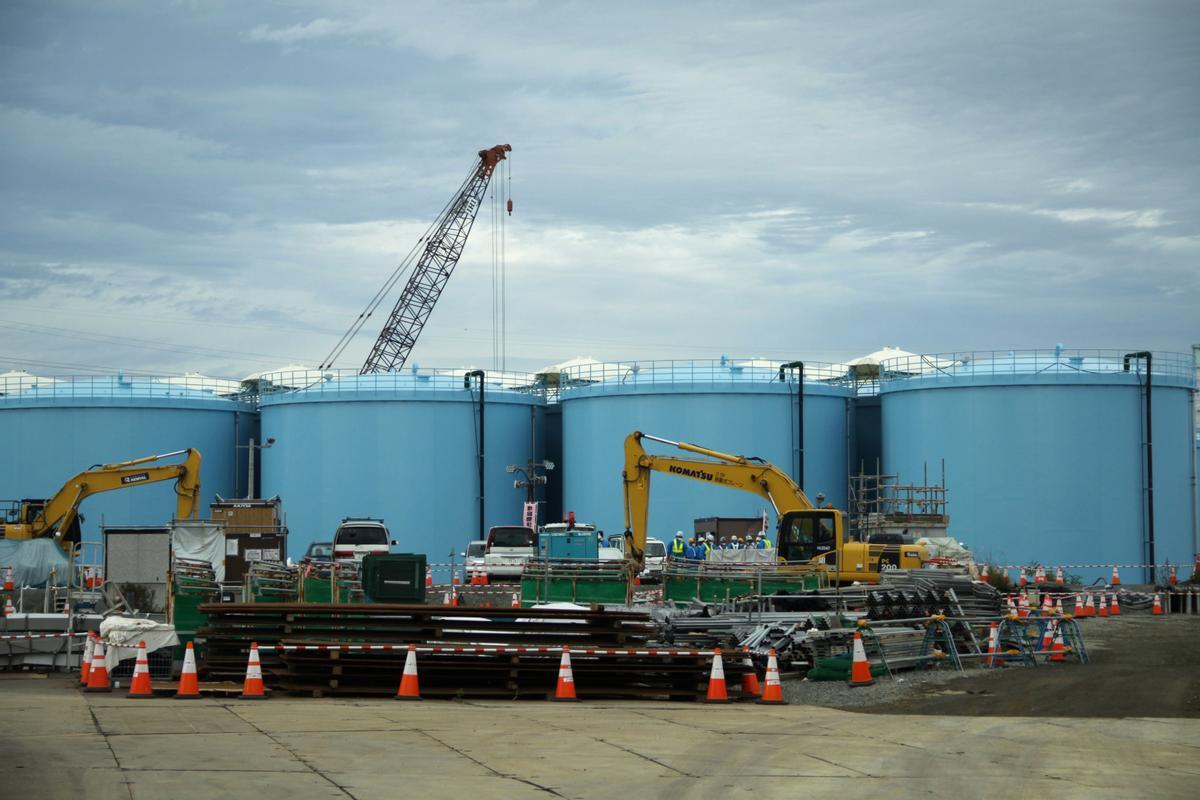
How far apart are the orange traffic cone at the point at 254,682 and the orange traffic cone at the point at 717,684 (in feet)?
20.3

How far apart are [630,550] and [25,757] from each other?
77.3ft

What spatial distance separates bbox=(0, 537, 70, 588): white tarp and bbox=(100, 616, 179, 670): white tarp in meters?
21.3

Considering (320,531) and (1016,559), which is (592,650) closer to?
(1016,559)

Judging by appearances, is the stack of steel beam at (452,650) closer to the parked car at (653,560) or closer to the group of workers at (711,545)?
the parked car at (653,560)

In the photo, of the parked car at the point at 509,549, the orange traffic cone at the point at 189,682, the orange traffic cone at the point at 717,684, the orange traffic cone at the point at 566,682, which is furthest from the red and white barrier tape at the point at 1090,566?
the orange traffic cone at the point at 189,682

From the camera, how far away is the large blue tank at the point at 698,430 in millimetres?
58406

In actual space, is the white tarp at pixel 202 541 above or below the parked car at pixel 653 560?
above

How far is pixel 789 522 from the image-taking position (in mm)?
34344

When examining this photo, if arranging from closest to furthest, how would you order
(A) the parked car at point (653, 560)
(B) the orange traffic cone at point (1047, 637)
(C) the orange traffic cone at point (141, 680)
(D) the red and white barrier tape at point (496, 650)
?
(C) the orange traffic cone at point (141, 680) → (D) the red and white barrier tape at point (496, 650) → (B) the orange traffic cone at point (1047, 637) → (A) the parked car at point (653, 560)

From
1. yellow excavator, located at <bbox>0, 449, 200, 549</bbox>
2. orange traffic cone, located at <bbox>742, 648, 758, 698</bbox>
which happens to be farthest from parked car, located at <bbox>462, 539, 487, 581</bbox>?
orange traffic cone, located at <bbox>742, 648, 758, 698</bbox>

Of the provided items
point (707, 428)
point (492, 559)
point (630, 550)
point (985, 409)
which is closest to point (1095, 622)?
point (630, 550)

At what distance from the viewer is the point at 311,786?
12.2 m

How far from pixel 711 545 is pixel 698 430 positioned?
12.9 meters

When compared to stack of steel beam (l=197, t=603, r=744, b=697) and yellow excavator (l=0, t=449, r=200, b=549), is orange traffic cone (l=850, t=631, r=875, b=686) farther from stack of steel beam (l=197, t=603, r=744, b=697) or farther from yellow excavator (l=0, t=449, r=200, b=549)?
yellow excavator (l=0, t=449, r=200, b=549)
